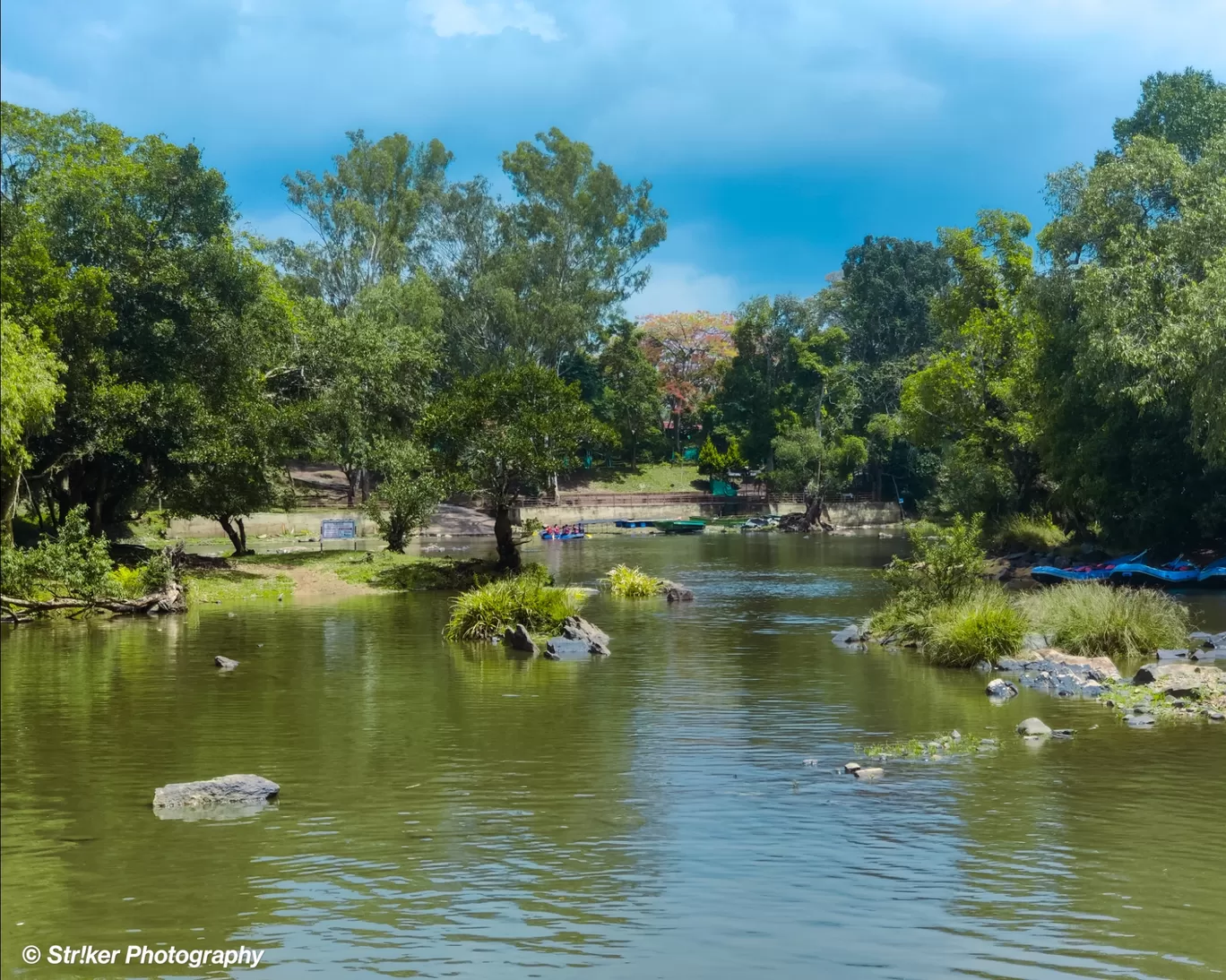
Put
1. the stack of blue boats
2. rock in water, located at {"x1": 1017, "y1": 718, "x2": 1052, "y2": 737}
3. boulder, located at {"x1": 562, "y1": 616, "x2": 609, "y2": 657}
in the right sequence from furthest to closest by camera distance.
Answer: the stack of blue boats, boulder, located at {"x1": 562, "y1": 616, "x2": 609, "y2": 657}, rock in water, located at {"x1": 1017, "y1": 718, "x2": 1052, "y2": 737}

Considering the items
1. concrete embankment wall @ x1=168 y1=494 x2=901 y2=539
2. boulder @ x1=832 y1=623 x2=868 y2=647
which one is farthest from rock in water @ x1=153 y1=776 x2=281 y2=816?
concrete embankment wall @ x1=168 y1=494 x2=901 y2=539

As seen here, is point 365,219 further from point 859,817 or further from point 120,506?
point 859,817

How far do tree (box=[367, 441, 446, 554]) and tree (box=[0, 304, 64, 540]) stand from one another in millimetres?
12538

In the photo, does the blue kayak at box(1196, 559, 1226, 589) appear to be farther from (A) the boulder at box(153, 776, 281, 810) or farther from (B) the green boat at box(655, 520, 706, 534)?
(B) the green boat at box(655, 520, 706, 534)

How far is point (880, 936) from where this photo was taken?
7.89 metres

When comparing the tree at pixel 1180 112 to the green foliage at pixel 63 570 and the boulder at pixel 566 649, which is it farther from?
the green foliage at pixel 63 570

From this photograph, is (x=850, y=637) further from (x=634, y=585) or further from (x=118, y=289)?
(x=118, y=289)

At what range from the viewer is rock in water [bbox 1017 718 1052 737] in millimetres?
14365

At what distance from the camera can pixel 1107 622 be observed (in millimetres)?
21297

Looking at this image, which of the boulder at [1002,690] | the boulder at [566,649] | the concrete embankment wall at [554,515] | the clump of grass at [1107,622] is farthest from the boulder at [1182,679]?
the concrete embankment wall at [554,515]

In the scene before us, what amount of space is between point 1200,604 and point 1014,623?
11580mm

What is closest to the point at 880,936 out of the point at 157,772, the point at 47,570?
the point at 157,772

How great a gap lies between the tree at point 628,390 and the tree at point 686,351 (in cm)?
787

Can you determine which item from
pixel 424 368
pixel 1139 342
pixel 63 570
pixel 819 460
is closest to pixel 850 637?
pixel 1139 342
